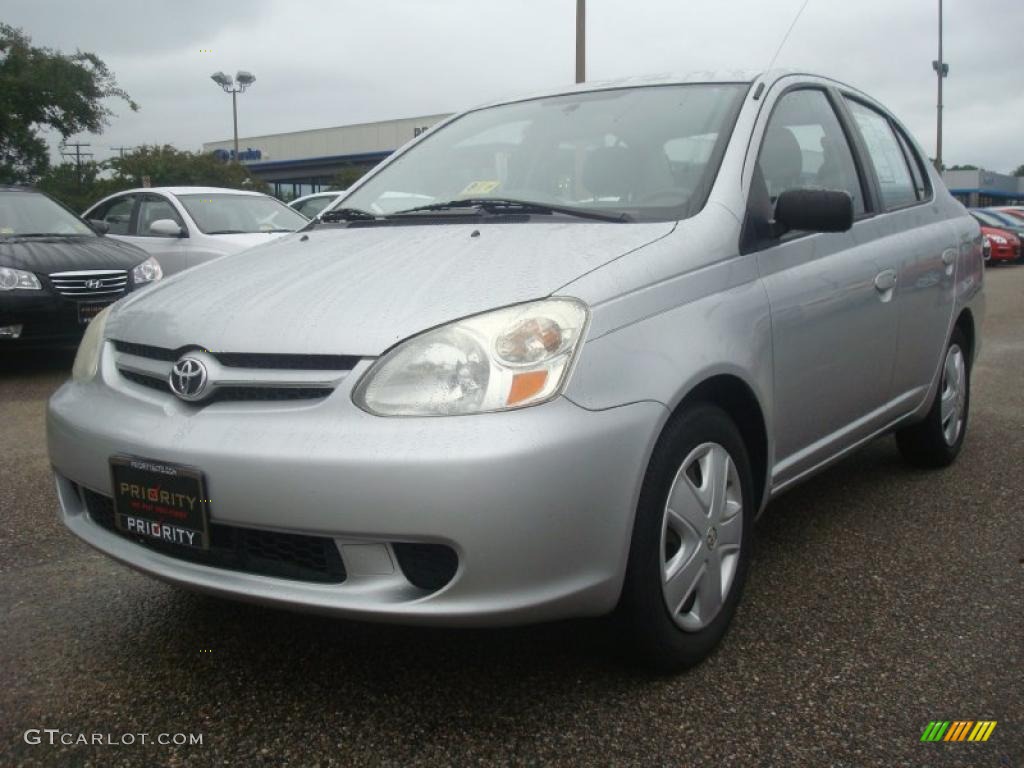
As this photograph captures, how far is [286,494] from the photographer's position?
2111 mm

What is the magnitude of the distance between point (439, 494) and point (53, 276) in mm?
6091

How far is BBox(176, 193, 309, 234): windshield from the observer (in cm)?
961

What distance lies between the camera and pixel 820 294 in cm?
310

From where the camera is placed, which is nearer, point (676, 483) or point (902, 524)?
point (676, 483)

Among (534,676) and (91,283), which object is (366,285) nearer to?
(534,676)

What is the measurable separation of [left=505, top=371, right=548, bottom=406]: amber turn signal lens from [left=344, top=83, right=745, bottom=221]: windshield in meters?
0.81

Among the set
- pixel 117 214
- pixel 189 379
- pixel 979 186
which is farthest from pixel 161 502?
pixel 979 186

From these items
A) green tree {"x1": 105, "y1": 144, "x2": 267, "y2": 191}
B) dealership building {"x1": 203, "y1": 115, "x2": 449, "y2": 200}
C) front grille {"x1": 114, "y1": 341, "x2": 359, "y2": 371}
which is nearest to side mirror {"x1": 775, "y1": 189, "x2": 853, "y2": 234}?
front grille {"x1": 114, "y1": 341, "x2": 359, "y2": 371}

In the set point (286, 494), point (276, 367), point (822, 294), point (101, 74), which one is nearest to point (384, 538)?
point (286, 494)

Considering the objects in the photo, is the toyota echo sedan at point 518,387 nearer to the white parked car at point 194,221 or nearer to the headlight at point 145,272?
the headlight at point 145,272

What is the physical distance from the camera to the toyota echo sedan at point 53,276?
7.03 meters

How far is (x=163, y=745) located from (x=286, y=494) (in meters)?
0.63

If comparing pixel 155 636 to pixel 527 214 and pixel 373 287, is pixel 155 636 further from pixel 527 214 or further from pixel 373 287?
pixel 527 214

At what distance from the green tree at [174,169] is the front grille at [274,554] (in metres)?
36.1
